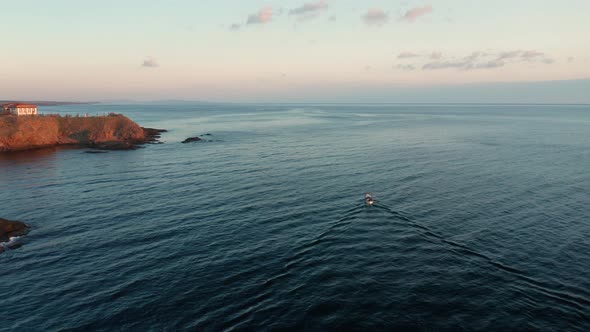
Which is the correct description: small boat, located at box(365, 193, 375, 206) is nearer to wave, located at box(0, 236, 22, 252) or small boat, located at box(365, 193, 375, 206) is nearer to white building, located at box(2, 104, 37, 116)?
wave, located at box(0, 236, 22, 252)

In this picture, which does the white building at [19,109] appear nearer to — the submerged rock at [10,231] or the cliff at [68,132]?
the cliff at [68,132]

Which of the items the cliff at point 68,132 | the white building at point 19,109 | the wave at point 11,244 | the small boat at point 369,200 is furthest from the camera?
the white building at point 19,109

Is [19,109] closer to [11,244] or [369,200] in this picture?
[11,244]

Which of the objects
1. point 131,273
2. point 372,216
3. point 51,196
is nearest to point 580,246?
point 372,216

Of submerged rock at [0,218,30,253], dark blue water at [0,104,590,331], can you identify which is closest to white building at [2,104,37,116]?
dark blue water at [0,104,590,331]

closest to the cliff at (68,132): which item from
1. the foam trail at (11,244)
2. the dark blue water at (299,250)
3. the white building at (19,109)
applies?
the white building at (19,109)

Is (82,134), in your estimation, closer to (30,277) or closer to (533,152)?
(30,277)
